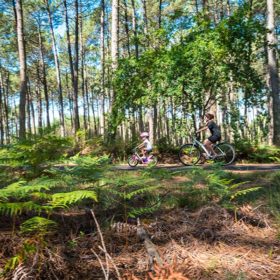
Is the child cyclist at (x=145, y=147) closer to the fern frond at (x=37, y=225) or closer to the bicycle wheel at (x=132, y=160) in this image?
the bicycle wheel at (x=132, y=160)

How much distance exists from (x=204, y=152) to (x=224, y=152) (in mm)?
656

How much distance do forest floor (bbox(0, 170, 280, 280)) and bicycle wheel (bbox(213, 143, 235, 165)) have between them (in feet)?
19.4

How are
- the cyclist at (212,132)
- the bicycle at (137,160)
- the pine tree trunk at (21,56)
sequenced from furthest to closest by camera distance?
the pine tree trunk at (21,56)
the bicycle at (137,160)
the cyclist at (212,132)

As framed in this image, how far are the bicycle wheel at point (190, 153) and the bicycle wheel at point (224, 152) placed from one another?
0.66m

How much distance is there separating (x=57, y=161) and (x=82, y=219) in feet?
2.89

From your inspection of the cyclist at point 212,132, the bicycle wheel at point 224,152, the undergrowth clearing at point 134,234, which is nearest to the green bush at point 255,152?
the bicycle wheel at point 224,152

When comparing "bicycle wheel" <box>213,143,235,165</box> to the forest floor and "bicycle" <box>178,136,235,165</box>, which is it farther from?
the forest floor

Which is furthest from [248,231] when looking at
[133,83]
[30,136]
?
[133,83]

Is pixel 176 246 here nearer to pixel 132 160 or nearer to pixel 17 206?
pixel 17 206

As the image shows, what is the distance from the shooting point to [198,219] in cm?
346

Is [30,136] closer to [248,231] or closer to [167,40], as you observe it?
[248,231]

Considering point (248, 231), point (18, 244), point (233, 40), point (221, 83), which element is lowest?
point (248, 231)

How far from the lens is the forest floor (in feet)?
7.56

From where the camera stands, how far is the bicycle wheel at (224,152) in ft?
31.7
